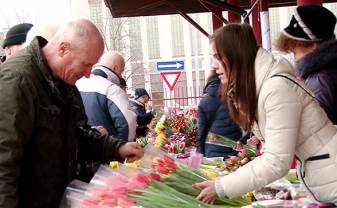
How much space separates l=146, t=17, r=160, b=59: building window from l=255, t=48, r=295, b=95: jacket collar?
29784 millimetres

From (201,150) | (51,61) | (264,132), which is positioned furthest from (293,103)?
(201,150)

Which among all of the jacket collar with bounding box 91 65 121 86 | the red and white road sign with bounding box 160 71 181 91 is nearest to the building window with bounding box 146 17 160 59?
the red and white road sign with bounding box 160 71 181 91

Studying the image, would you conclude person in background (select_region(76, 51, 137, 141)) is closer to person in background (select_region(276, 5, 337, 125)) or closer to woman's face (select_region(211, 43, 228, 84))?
person in background (select_region(276, 5, 337, 125))

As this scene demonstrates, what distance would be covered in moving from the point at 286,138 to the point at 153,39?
30.7m

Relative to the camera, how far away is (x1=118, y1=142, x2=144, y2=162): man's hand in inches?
102

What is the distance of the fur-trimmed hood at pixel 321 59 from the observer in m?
2.53

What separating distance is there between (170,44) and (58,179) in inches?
1183

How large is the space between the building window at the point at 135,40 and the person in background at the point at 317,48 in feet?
84.3

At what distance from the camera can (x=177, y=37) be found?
3167 cm

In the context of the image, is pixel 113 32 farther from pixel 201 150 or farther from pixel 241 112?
pixel 241 112

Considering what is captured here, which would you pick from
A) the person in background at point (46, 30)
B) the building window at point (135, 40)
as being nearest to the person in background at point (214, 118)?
the person in background at point (46, 30)

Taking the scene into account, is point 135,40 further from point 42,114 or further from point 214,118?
point 42,114

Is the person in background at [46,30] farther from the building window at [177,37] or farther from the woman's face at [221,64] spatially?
the building window at [177,37]

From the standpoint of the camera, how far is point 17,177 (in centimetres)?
195
